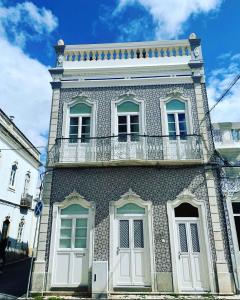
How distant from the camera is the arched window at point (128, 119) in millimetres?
8455

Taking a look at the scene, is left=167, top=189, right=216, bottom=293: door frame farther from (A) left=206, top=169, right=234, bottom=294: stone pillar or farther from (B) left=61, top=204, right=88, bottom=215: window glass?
(B) left=61, top=204, right=88, bottom=215: window glass

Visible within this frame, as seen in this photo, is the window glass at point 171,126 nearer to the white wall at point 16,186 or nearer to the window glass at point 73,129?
the window glass at point 73,129

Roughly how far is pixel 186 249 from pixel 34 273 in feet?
14.9

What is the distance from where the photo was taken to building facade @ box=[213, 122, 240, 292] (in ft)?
24.4

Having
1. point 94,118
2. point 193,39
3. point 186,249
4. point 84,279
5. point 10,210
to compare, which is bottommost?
point 84,279

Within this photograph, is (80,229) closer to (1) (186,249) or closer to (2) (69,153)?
(2) (69,153)

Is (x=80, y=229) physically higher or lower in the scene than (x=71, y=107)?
lower

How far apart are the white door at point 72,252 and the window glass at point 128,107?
397 cm

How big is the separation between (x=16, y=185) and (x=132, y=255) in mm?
10697

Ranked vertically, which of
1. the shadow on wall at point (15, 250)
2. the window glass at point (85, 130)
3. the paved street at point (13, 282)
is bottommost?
the paved street at point (13, 282)

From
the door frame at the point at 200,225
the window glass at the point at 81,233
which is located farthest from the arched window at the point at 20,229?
the door frame at the point at 200,225

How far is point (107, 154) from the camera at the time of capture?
8234 mm

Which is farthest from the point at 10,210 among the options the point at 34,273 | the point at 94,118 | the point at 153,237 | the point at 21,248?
the point at 153,237

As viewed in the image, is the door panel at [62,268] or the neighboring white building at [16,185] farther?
the neighboring white building at [16,185]
